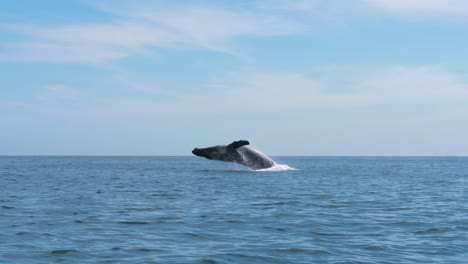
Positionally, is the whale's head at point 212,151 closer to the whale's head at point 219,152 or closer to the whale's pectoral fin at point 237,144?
the whale's head at point 219,152

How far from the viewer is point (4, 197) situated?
82.1ft

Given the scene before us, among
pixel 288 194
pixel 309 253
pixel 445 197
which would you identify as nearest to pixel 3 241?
pixel 309 253

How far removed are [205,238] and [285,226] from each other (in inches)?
115

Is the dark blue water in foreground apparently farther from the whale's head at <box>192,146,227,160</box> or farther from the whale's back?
the whale's back

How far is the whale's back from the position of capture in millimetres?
41000

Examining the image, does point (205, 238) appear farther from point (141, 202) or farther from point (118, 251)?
point (141, 202)

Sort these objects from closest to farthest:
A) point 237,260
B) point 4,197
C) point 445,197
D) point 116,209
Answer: point 237,260 → point 116,209 → point 4,197 → point 445,197

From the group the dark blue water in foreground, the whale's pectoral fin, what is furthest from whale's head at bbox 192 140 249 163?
the dark blue water in foreground

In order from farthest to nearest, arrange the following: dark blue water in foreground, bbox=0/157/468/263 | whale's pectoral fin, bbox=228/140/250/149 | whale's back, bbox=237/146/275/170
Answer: whale's back, bbox=237/146/275/170
whale's pectoral fin, bbox=228/140/250/149
dark blue water in foreground, bbox=0/157/468/263

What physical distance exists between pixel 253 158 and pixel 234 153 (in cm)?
291

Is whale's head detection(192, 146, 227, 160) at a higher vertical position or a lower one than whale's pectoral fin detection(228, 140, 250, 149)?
lower

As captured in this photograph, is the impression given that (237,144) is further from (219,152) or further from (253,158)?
(253,158)

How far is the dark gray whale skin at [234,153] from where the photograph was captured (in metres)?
39.2

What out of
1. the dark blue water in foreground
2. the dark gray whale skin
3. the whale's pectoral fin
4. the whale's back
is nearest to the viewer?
the dark blue water in foreground
